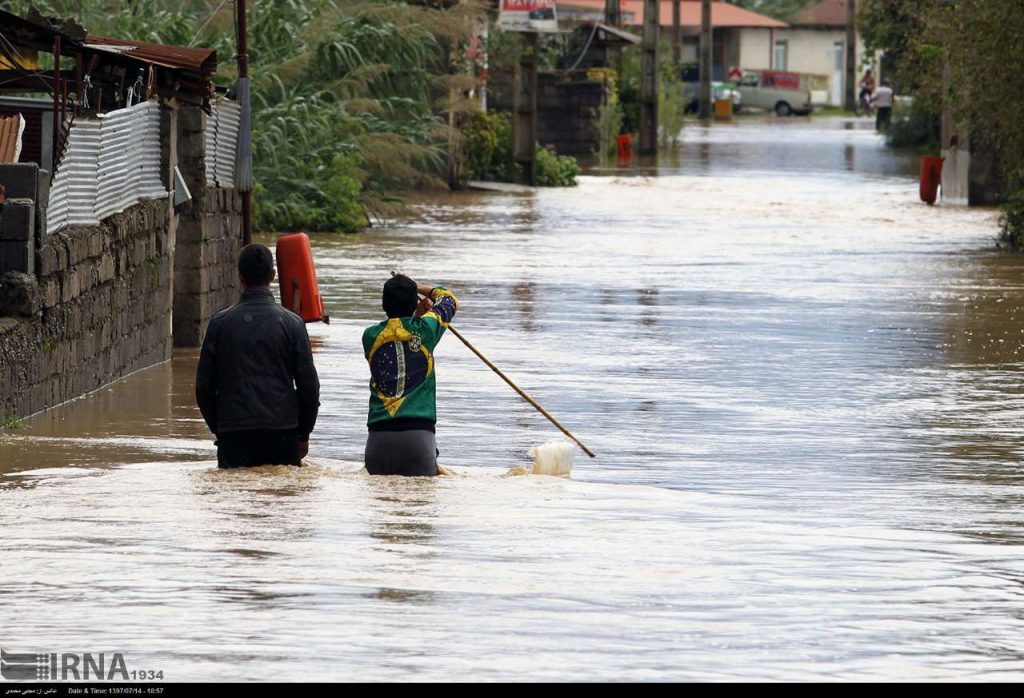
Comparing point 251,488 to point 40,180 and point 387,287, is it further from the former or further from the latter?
point 40,180

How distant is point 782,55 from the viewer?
107812 millimetres

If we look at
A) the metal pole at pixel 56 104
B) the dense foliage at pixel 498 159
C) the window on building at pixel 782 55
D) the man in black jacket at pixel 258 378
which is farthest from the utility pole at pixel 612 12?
the man in black jacket at pixel 258 378

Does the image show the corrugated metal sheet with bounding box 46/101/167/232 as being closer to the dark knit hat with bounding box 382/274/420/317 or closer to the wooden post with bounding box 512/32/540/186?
the dark knit hat with bounding box 382/274/420/317

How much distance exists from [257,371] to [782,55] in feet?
326

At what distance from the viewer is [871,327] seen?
19750mm

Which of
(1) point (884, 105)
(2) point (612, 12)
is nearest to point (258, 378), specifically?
(2) point (612, 12)

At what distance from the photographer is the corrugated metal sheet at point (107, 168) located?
15.0 m

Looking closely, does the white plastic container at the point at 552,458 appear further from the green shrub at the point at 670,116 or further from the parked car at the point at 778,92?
the parked car at the point at 778,92

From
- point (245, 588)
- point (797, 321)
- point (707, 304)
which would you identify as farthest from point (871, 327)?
point (245, 588)

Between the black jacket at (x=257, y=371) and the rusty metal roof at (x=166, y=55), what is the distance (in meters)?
6.80

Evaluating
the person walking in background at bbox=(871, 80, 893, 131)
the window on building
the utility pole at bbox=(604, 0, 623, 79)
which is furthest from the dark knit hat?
the window on building

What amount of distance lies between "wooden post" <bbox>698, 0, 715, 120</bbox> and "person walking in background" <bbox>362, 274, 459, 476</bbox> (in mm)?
75718

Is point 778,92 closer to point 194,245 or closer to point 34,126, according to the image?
point 194,245

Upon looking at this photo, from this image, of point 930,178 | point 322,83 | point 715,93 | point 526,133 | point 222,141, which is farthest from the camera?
point 715,93
